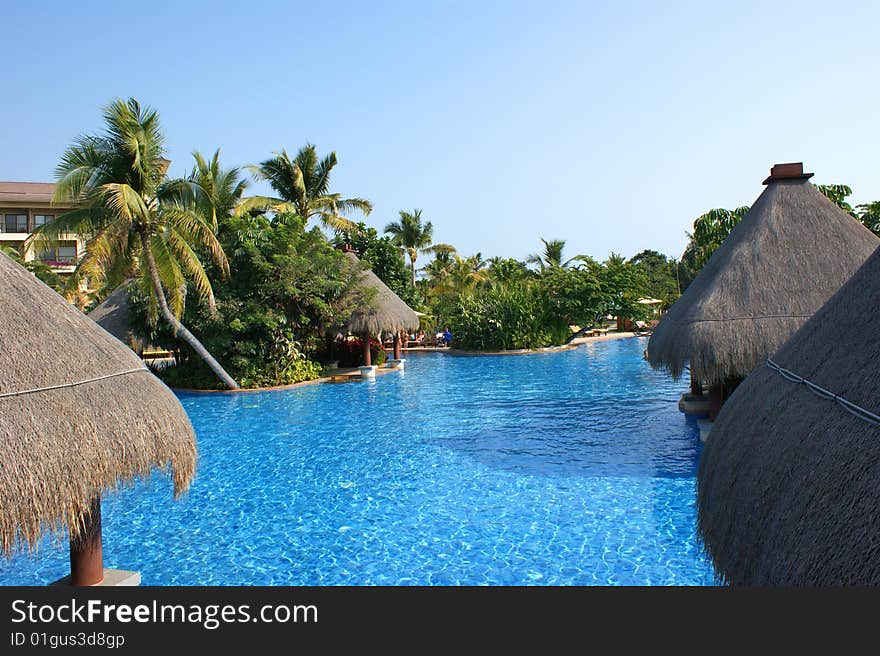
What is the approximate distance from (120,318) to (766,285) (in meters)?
15.7

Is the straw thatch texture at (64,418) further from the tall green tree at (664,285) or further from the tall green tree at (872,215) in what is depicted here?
the tall green tree at (664,285)

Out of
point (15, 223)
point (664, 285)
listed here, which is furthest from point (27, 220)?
point (664, 285)

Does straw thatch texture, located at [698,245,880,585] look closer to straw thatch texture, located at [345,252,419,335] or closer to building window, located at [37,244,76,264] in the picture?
straw thatch texture, located at [345,252,419,335]

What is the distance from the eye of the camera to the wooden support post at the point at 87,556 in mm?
4848

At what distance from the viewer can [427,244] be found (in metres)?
36.3

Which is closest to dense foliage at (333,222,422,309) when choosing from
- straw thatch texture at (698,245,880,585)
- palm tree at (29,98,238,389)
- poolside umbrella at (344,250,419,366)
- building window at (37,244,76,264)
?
poolside umbrella at (344,250,419,366)

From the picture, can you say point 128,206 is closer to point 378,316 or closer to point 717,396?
point 378,316

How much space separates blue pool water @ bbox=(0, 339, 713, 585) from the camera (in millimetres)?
5754

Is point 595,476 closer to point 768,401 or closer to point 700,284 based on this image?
point 700,284

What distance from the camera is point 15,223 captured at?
36375 millimetres

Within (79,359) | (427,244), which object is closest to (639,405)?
(79,359)

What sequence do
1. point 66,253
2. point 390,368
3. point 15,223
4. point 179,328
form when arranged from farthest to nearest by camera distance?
point 66,253
point 15,223
point 390,368
point 179,328

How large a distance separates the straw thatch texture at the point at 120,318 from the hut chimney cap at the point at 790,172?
49.5 ft

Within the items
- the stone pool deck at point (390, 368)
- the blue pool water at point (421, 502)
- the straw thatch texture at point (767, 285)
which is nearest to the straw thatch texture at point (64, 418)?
the blue pool water at point (421, 502)
